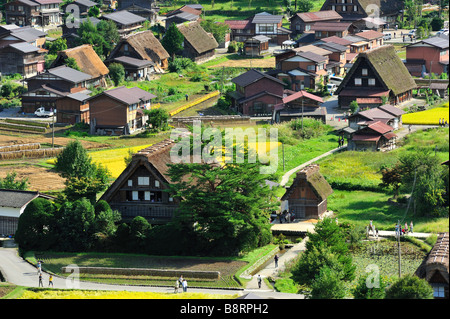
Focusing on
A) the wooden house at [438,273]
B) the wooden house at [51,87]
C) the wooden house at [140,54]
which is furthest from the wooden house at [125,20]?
the wooden house at [438,273]

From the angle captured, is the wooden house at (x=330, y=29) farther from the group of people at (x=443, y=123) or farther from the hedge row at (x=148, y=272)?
the hedge row at (x=148, y=272)

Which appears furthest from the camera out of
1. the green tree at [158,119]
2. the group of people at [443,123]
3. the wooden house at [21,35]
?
the wooden house at [21,35]

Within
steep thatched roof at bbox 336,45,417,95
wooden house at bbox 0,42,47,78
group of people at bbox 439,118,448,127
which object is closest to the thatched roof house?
wooden house at bbox 0,42,47,78

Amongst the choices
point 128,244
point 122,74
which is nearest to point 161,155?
point 128,244

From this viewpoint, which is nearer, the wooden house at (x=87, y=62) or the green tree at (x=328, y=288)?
the green tree at (x=328, y=288)

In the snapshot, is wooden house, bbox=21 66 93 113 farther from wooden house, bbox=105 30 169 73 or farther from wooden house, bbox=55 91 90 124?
wooden house, bbox=105 30 169 73
